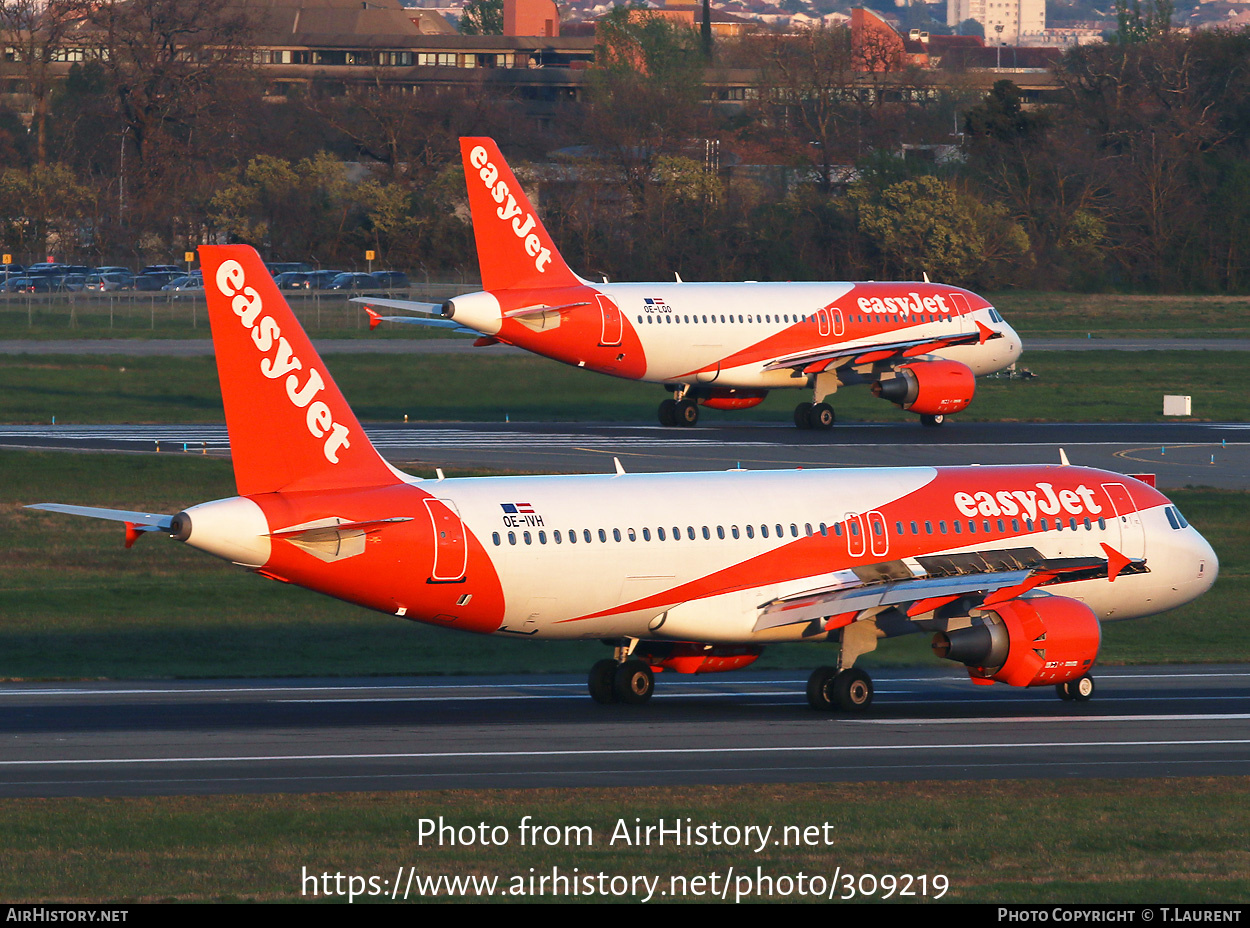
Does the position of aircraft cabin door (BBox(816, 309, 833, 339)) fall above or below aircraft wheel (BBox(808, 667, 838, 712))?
above

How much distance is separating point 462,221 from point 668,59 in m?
53.2

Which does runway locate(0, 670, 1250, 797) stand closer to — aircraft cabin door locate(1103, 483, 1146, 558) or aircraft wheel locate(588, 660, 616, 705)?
aircraft wheel locate(588, 660, 616, 705)

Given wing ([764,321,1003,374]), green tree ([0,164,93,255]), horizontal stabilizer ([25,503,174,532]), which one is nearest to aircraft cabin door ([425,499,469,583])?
horizontal stabilizer ([25,503,174,532])

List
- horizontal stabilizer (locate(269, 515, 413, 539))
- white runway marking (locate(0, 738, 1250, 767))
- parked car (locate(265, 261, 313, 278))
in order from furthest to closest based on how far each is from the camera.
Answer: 1. parked car (locate(265, 261, 313, 278))
2. horizontal stabilizer (locate(269, 515, 413, 539))
3. white runway marking (locate(0, 738, 1250, 767))

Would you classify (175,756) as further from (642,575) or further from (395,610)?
(642,575)

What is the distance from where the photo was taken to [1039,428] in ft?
246

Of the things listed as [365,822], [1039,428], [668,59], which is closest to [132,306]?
[1039,428]

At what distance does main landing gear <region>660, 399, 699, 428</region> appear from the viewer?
7375 cm

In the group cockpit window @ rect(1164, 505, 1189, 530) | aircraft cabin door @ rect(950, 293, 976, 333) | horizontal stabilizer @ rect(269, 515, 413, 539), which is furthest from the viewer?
aircraft cabin door @ rect(950, 293, 976, 333)

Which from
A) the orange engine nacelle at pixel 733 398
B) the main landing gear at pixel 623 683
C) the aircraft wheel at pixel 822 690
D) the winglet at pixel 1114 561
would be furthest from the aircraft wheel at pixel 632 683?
the orange engine nacelle at pixel 733 398

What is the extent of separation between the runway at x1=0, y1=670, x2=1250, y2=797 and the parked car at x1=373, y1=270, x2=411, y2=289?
104m

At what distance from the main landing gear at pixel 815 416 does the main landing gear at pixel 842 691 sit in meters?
39.4

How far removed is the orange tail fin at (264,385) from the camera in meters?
29.8

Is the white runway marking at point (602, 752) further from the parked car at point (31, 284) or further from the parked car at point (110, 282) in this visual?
the parked car at point (110, 282)
